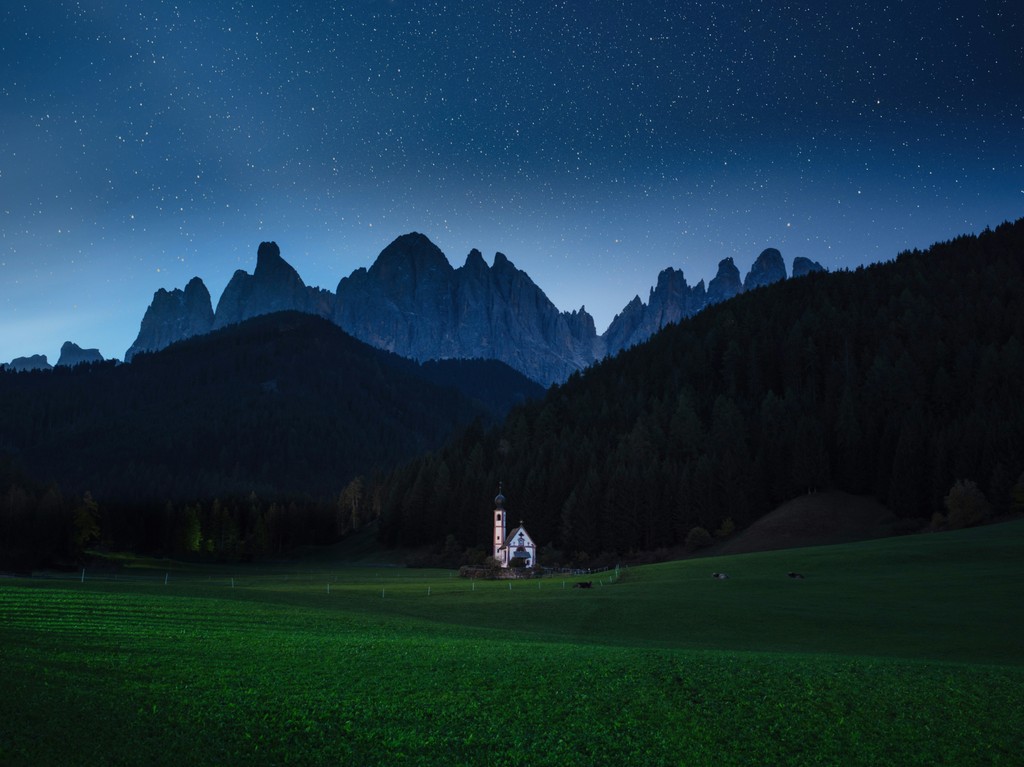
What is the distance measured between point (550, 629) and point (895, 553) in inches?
1494

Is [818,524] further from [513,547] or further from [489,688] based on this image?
[489,688]

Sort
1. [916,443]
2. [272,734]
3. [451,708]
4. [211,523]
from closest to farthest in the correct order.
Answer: [272,734] < [451,708] < [916,443] < [211,523]

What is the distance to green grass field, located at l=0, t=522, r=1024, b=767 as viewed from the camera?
60.3 ft

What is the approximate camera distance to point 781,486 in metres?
122

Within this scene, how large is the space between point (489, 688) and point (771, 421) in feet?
391

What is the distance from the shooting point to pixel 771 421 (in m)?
134

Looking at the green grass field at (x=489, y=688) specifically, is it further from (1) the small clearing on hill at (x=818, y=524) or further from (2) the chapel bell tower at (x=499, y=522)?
(2) the chapel bell tower at (x=499, y=522)

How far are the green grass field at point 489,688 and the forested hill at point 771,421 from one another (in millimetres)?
70362

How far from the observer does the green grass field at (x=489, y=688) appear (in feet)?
60.3

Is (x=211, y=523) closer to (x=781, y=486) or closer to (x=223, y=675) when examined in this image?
(x=781, y=486)

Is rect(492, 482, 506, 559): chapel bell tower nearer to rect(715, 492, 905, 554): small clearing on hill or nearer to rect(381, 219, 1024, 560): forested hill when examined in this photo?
rect(381, 219, 1024, 560): forested hill

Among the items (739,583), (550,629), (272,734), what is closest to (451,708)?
(272,734)

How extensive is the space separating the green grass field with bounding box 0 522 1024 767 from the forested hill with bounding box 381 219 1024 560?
231 feet

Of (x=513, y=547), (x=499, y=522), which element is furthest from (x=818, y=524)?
(x=499, y=522)
